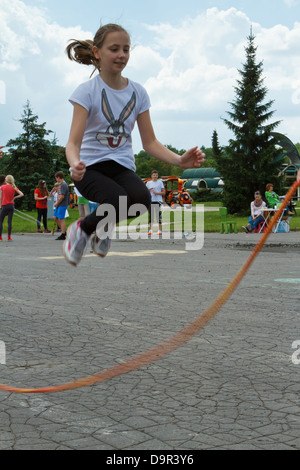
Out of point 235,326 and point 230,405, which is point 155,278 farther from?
point 230,405

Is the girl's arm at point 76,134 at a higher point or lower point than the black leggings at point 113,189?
higher

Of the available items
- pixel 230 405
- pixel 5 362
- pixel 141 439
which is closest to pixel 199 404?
pixel 230 405

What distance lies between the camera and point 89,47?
4082 millimetres

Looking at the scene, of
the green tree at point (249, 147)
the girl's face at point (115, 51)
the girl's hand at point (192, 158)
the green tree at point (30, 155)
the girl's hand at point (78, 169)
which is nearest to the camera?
the girl's hand at point (78, 169)

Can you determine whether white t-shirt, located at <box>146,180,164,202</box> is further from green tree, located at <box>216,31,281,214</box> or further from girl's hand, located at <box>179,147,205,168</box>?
green tree, located at <box>216,31,281,214</box>

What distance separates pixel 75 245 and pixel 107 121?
82cm

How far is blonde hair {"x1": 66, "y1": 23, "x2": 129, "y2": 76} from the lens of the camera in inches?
156

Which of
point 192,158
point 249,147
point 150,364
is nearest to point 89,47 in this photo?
point 192,158

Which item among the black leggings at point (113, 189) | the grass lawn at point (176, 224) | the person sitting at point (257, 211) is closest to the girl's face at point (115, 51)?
the black leggings at point (113, 189)

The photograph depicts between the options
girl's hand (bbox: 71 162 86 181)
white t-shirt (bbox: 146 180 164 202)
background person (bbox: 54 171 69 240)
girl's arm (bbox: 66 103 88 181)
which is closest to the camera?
girl's hand (bbox: 71 162 86 181)

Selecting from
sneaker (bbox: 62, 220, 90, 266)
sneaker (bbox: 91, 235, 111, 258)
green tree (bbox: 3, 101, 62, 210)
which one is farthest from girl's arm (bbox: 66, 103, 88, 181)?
green tree (bbox: 3, 101, 62, 210)

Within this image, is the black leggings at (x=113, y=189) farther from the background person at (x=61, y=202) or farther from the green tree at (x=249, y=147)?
the green tree at (x=249, y=147)

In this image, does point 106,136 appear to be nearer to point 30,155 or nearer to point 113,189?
point 113,189

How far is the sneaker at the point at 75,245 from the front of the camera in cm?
412
